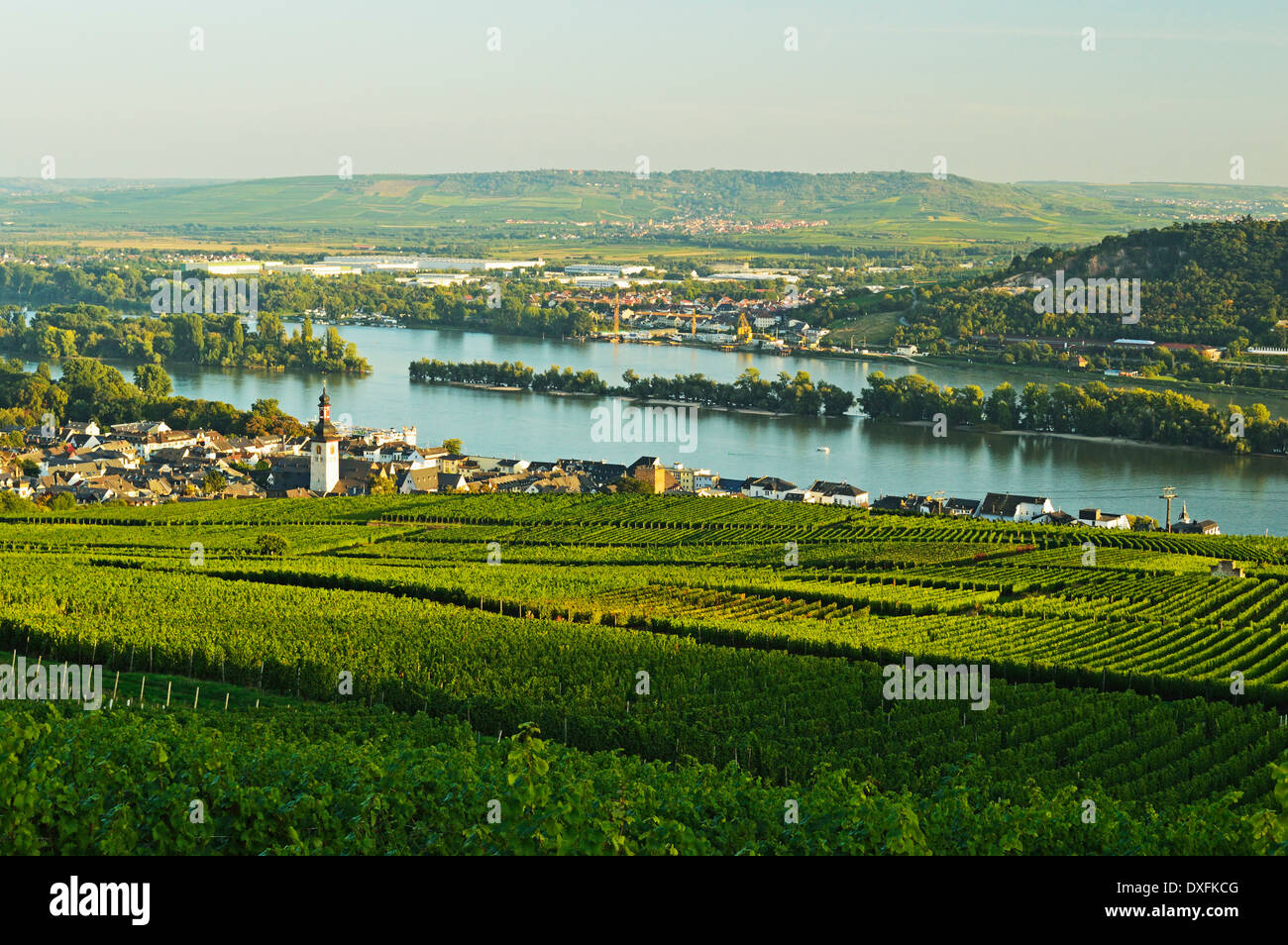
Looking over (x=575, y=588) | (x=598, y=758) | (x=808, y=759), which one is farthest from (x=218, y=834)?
(x=575, y=588)

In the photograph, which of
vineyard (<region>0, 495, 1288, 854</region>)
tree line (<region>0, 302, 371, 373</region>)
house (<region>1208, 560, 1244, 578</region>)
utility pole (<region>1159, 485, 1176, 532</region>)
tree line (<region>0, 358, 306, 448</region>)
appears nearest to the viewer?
vineyard (<region>0, 495, 1288, 854</region>)

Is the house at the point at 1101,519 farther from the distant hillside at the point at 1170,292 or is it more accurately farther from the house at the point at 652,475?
the distant hillside at the point at 1170,292

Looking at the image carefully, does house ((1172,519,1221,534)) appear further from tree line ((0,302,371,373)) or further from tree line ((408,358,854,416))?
tree line ((0,302,371,373))

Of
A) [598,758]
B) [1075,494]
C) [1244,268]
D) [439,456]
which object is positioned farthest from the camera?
[1244,268]

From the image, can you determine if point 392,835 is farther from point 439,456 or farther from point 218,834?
point 439,456

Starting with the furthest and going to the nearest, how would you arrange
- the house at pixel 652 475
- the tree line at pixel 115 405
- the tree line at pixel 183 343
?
1. the tree line at pixel 183 343
2. the tree line at pixel 115 405
3. the house at pixel 652 475

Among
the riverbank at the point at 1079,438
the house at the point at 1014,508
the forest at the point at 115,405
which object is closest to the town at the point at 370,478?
the house at the point at 1014,508

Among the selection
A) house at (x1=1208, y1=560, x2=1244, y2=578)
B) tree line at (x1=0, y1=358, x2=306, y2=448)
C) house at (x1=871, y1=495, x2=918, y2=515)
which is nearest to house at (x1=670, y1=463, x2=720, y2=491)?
house at (x1=871, y1=495, x2=918, y2=515)
